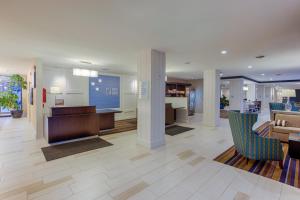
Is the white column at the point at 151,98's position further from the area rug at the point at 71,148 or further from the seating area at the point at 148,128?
the area rug at the point at 71,148

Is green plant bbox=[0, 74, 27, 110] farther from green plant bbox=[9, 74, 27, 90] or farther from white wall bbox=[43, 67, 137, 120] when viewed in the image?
white wall bbox=[43, 67, 137, 120]

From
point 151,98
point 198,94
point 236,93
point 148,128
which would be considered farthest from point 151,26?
point 198,94

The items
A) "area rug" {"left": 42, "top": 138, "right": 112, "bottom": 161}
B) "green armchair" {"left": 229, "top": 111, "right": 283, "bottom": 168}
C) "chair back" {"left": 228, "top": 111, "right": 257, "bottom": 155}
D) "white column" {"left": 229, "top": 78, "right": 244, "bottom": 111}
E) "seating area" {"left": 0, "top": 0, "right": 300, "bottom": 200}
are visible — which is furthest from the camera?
"white column" {"left": 229, "top": 78, "right": 244, "bottom": 111}

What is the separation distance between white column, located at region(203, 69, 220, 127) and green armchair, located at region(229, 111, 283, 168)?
11.7ft

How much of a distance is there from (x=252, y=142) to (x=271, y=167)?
1.94ft

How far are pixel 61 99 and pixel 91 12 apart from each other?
5516mm

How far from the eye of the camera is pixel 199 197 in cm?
211

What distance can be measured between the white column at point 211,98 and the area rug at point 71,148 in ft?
15.2

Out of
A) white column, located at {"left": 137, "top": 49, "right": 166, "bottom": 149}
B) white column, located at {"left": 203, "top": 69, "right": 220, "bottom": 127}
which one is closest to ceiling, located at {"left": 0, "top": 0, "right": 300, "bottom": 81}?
white column, located at {"left": 137, "top": 49, "right": 166, "bottom": 149}

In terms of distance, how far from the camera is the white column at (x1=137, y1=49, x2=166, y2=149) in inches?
155

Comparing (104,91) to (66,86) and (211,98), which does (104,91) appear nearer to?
(66,86)

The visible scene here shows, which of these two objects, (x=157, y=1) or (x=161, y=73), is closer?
(x=157, y=1)

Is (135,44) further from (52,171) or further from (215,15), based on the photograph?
(52,171)

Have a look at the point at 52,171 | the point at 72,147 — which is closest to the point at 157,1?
the point at 52,171
